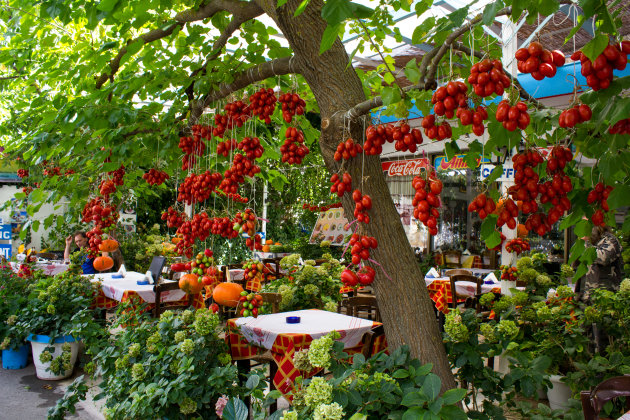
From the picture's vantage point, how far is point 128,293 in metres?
5.23

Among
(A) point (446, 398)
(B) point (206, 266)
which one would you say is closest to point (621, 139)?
(A) point (446, 398)

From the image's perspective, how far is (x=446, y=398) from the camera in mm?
1744

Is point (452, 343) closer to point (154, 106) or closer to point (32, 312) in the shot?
point (154, 106)

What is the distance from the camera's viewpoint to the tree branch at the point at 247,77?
2.38m

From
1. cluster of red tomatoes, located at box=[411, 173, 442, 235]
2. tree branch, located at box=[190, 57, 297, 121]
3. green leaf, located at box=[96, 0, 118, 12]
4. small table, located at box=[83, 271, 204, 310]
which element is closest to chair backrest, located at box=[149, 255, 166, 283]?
small table, located at box=[83, 271, 204, 310]

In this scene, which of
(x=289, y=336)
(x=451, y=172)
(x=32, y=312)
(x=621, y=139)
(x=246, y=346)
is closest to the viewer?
(x=621, y=139)

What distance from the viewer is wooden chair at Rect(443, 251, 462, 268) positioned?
32.4 feet

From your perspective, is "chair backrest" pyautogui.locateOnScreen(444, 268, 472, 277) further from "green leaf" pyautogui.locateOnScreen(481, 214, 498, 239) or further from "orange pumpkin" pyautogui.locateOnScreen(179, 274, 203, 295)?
"green leaf" pyautogui.locateOnScreen(481, 214, 498, 239)

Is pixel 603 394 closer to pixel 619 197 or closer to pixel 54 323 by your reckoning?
pixel 619 197

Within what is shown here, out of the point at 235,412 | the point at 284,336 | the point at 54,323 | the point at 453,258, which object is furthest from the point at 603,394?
the point at 453,258

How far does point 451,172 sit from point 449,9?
4.85 metres

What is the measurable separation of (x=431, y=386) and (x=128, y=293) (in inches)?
166

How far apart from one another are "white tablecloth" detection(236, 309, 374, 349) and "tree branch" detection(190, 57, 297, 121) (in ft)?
4.70

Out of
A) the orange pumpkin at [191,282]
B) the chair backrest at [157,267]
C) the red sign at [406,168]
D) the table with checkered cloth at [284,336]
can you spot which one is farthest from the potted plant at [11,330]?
the red sign at [406,168]
